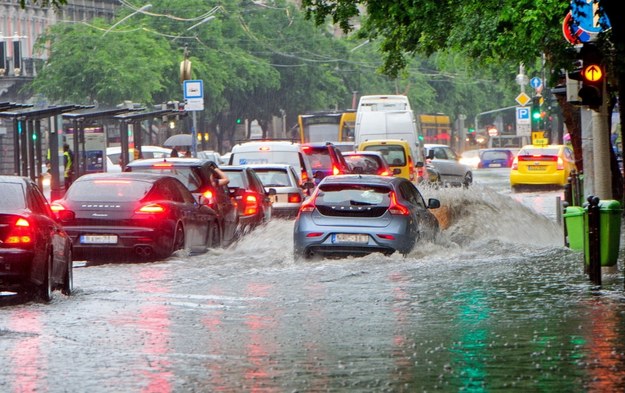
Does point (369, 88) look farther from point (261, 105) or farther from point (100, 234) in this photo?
point (100, 234)

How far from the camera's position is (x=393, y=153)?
46.3m

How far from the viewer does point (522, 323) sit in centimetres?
1366

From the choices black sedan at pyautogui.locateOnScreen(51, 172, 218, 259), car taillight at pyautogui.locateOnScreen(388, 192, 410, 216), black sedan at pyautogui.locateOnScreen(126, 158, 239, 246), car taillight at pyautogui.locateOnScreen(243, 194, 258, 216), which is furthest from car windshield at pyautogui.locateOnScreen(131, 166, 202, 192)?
car taillight at pyautogui.locateOnScreen(388, 192, 410, 216)

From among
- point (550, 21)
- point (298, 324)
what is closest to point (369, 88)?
point (550, 21)

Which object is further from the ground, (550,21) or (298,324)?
(550,21)

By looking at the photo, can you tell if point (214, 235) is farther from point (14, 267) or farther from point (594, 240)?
point (14, 267)

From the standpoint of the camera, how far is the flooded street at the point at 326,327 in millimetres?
10367

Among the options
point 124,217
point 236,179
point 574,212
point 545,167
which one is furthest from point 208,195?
point 545,167

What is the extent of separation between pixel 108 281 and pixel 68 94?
5345 cm

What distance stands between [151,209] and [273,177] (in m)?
10.5

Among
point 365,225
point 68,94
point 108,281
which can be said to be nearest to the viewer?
point 108,281

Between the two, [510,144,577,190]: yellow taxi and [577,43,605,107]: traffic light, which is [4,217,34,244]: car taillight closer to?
[577,43,605,107]: traffic light

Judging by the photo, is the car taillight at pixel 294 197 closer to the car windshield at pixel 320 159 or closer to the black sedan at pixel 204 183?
the black sedan at pixel 204 183

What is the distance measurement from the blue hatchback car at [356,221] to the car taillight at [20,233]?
607cm
